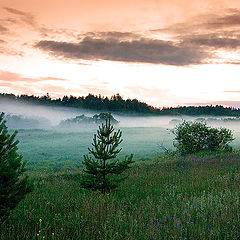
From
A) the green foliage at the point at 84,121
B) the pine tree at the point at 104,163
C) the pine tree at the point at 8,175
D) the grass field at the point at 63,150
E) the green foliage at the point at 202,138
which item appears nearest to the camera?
the pine tree at the point at 8,175

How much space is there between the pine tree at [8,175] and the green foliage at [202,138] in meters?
20.9

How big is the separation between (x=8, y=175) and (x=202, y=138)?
2244cm

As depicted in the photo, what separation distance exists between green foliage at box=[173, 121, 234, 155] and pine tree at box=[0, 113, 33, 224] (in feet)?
68.5

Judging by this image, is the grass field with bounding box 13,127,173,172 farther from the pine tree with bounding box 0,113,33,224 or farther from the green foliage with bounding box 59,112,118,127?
the green foliage with bounding box 59,112,118,127

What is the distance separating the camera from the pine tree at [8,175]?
5840 mm

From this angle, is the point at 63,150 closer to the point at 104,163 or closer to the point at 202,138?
the point at 202,138

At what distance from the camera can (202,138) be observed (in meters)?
25.7

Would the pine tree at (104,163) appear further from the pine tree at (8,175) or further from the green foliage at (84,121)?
the green foliage at (84,121)

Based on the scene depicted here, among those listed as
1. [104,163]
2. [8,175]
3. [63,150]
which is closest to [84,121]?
[63,150]

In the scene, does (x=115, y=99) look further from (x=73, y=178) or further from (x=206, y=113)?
(x=73, y=178)

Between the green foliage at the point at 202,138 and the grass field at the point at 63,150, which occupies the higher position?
the green foliage at the point at 202,138

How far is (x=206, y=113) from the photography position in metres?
130

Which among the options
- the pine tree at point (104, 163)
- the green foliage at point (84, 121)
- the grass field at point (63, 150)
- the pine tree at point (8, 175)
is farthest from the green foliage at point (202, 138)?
the green foliage at point (84, 121)

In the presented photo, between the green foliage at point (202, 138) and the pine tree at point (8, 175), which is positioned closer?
the pine tree at point (8, 175)
